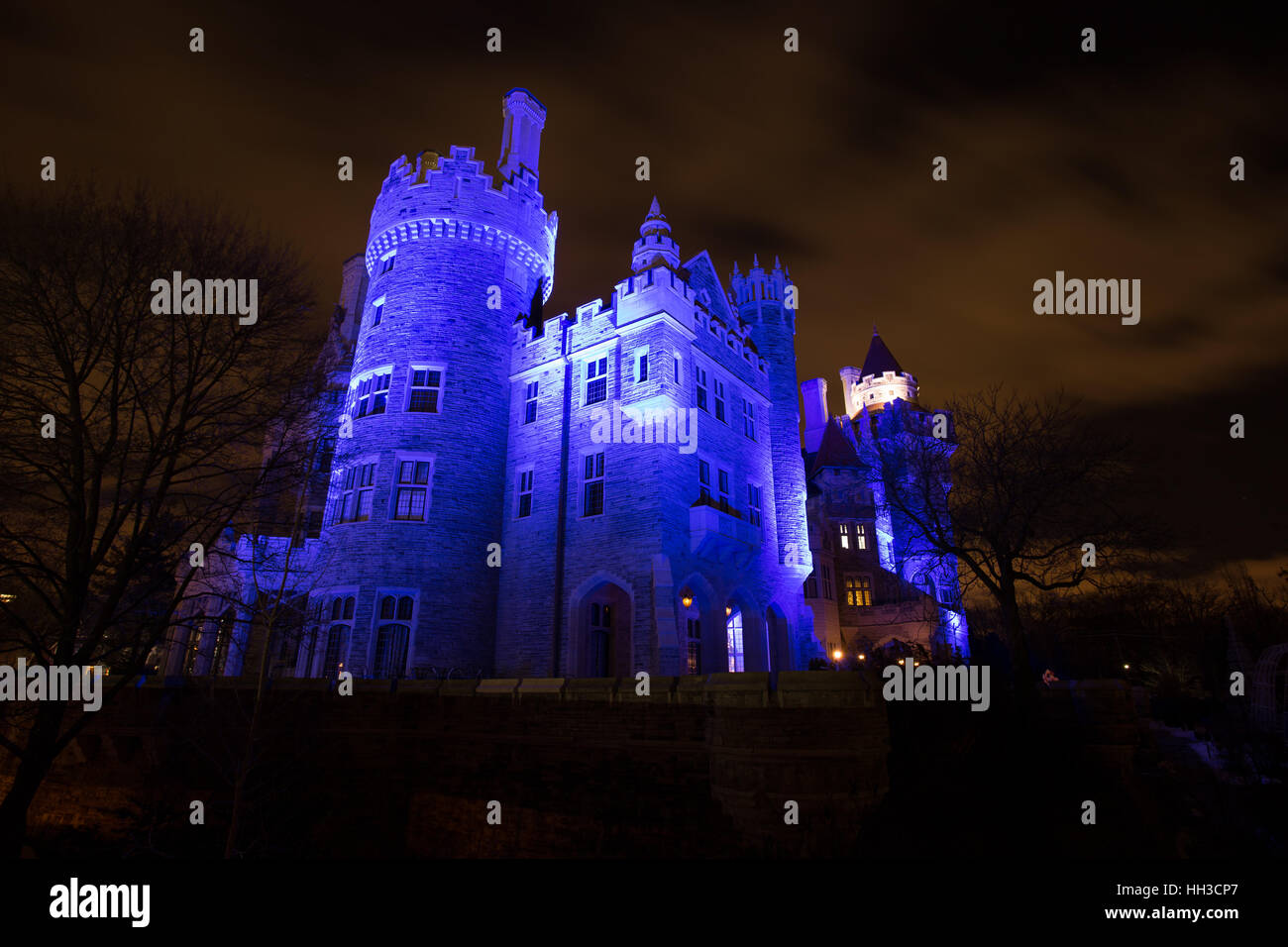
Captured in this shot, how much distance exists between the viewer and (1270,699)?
23031mm

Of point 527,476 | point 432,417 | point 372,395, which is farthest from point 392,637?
point 372,395

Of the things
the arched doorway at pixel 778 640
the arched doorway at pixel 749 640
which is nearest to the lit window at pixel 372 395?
the arched doorway at pixel 749 640

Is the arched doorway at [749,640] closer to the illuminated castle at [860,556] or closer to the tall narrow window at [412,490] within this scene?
the tall narrow window at [412,490]

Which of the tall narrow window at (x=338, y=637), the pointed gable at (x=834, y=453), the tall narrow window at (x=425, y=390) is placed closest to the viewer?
the tall narrow window at (x=338, y=637)

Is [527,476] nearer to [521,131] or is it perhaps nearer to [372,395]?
[372,395]

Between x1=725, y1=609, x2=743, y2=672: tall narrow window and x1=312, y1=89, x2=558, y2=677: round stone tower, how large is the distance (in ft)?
30.6

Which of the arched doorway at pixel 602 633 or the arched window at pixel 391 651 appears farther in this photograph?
the arched doorway at pixel 602 633

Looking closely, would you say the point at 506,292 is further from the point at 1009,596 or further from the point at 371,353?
the point at 1009,596

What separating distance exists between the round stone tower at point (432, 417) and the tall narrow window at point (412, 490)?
47mm

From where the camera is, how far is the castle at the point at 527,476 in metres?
20.3

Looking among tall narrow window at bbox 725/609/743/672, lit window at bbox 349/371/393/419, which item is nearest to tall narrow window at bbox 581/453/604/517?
tall narrow window at bbox 725/609/743/672

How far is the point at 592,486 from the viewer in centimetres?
2172
